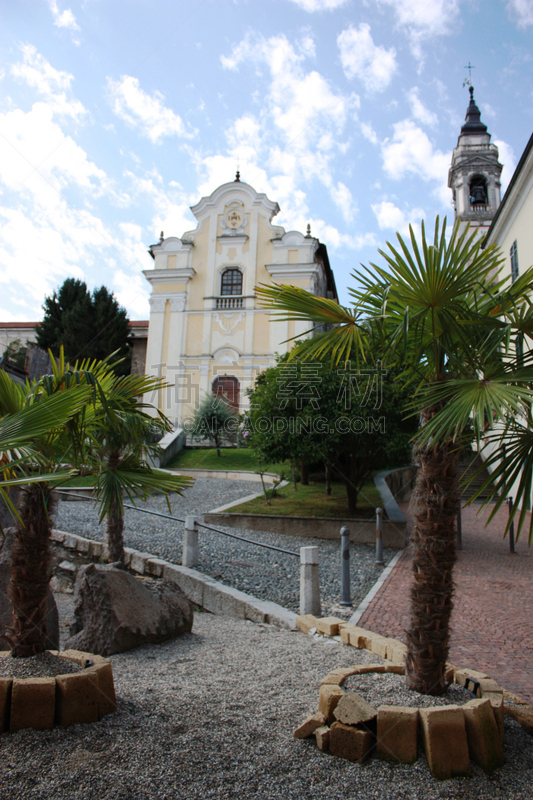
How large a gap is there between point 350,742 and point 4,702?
2062 mm

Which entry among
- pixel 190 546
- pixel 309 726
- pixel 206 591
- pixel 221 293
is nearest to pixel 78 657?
pixel 309 726

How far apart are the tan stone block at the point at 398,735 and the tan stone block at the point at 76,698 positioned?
1.77 metres

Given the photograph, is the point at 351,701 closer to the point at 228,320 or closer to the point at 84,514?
the point at 84,514

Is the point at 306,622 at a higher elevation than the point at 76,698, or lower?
lower

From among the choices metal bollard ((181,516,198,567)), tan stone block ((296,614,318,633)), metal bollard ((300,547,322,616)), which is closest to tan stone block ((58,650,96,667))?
tan stone block ((296,614,318,633))

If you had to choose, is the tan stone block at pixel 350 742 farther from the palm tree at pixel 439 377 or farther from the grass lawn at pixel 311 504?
the grass lawn at pixel 311 504

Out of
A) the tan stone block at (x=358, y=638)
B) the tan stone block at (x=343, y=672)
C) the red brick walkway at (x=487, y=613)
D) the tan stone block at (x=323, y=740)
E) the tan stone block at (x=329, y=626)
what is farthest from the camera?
the tan stone block at (x=329, y=626)

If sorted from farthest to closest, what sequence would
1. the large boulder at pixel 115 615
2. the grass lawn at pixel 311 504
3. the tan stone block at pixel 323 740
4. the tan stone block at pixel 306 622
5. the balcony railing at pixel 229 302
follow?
the balcony railing at pixel 229 302 < the grass lawn at pixel 311 504 < the tan stone block at pixel 306 622 < the large boulder at pixel 115 615 < the tan stone block at pixel 323 740

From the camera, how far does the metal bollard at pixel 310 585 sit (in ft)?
21.2

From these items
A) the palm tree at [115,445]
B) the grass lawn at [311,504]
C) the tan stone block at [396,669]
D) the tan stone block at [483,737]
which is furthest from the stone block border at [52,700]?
the grass lawn at [311,504]

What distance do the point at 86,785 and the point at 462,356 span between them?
331 centimetres

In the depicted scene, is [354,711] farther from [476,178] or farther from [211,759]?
[476,178]

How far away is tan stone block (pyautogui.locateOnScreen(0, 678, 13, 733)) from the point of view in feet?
10.2

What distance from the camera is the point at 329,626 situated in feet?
18.4
